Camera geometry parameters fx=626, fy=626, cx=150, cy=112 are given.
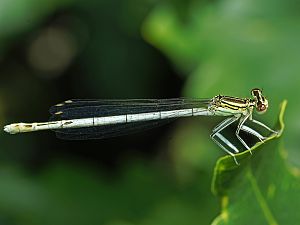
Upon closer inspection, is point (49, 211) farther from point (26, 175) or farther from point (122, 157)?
point (122, 157)

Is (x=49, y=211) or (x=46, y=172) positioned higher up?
(x=46, y=172)

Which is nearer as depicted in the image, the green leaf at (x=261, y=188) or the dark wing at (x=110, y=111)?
the green leaf at (x=261, y=188)

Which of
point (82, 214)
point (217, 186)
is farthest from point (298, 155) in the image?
point (217, 186)

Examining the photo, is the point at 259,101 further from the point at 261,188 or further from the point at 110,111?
the point at 261,188

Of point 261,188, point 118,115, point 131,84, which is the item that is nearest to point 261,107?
point 118,115

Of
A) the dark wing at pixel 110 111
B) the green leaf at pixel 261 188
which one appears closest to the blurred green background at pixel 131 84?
the dark wing at pixel 110 111

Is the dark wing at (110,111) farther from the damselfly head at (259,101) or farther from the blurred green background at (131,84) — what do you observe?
the damselfly head at (259,101)

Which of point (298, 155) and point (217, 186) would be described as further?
point (298, 155)
